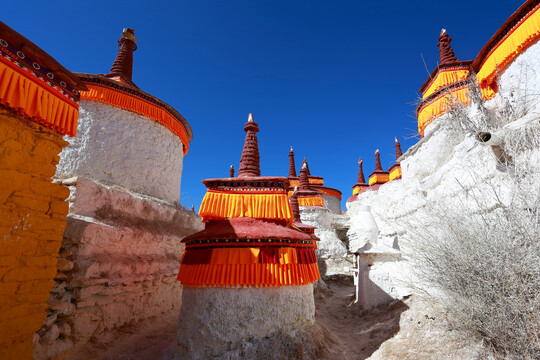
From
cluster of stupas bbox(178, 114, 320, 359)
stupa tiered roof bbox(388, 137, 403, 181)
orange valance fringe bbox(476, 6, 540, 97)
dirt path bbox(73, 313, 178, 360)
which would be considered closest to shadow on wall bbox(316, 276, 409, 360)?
cluster of stupas bbox(178, 114, 320, 359)

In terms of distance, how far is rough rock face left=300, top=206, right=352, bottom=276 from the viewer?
13.5m

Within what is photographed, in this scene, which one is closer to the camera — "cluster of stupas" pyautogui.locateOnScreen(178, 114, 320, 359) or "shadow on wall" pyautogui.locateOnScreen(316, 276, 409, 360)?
"cluster of stupas" pyautogui.locateOnScreen(178, 114, 320, 359)

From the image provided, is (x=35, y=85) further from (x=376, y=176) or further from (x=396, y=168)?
(x=376, y=176)

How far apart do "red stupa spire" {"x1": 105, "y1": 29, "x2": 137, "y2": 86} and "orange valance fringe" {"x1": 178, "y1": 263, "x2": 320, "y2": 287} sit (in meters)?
6.77

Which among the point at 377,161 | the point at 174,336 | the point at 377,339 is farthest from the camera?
the point at 377,161

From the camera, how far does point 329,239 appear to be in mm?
14352

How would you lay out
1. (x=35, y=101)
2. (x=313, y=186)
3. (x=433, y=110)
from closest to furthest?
(x=35, y=101), (x=433, y=110), (x=313, y=186)

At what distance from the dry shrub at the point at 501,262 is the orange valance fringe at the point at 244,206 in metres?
2.35

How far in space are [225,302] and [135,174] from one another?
421cm

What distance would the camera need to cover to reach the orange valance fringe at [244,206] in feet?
16.2

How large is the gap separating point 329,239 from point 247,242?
10.7m

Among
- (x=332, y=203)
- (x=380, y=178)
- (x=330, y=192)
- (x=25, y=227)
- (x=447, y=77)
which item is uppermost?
(x=380, y=178)

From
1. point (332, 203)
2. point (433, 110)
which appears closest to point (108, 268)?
point (433, 110)

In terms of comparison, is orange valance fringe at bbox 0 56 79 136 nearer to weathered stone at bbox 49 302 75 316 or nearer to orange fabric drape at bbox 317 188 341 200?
weathered stone at bbox 49 302 75 316
